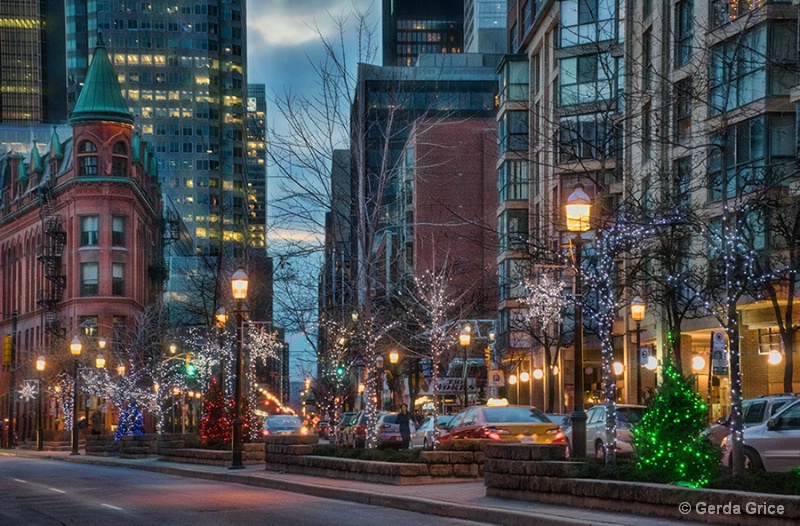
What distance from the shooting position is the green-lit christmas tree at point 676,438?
57.3 feet

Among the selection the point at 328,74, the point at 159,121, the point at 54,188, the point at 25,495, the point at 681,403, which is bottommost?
the point at 25,495

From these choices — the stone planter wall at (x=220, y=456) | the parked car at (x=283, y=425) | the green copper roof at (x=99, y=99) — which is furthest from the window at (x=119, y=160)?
the stone planter wall at (x=220, y=456)

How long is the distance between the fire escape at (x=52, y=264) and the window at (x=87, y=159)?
15.9ft

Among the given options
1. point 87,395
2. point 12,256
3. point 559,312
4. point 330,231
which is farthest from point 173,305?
point 330,231

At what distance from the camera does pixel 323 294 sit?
39281 mm

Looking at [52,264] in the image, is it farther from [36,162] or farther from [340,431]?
[340,431]

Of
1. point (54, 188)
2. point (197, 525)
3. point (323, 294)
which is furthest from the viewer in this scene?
point (54, 188)

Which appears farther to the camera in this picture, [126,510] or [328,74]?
[328,74]

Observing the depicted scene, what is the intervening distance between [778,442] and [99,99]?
7889 centimetres

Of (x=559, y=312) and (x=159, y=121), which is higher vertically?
(x=159, y=121)

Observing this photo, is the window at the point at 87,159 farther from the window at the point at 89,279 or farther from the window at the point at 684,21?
the window at the point at 684,21

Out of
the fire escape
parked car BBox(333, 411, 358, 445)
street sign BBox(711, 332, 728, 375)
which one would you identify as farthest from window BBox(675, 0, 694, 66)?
the fire escape

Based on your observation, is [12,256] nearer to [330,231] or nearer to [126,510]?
[330,231]

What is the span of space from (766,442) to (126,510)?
1108 centimetres
